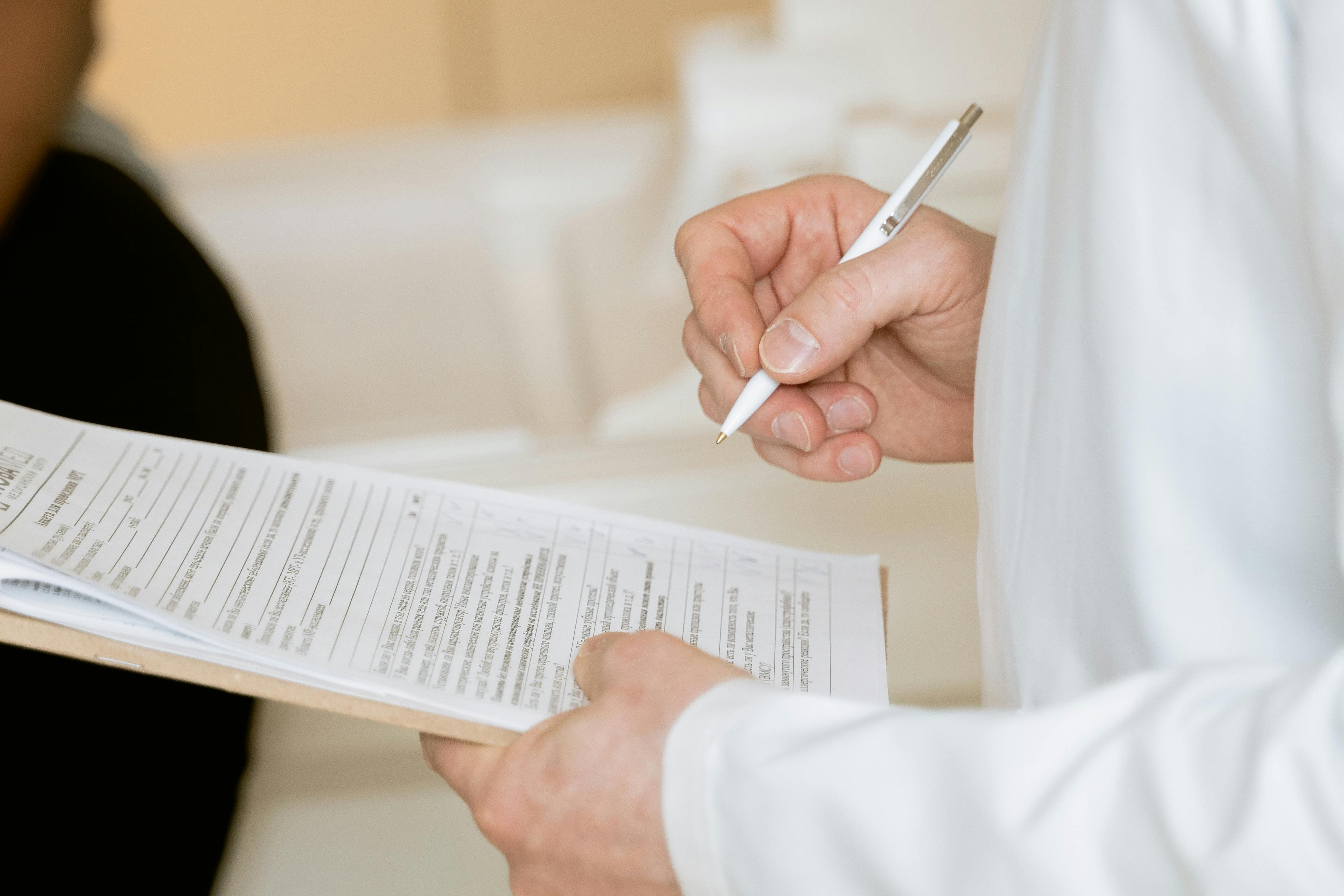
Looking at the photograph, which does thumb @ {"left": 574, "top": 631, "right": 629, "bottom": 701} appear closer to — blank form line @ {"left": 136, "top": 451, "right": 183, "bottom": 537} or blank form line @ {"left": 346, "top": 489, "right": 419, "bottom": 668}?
blank form line @ {"left": 346, "top": 489, "right": 419, "bottom": 668}

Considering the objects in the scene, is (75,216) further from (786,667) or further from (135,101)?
(135,101)

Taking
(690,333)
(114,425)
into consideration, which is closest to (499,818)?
(690,333)

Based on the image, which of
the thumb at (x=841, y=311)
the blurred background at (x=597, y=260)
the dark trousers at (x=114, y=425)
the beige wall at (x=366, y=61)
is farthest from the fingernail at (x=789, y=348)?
the beige wall at (x=366, y=61)

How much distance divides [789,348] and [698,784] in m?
0.29

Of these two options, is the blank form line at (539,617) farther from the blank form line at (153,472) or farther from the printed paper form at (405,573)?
the blank form line at (153,472)

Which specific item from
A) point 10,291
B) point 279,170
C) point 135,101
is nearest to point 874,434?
point 10,291

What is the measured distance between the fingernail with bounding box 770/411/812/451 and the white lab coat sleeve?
274 mm

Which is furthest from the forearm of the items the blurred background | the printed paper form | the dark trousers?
the printed paper form

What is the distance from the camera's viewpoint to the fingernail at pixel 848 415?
74cm

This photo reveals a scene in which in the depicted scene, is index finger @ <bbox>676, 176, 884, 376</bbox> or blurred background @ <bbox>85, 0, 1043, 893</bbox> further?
blurred background @ <bbox>85, 0, 1043, 893</bbox>

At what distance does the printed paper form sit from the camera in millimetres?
509

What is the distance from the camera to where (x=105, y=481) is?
22.5 inches

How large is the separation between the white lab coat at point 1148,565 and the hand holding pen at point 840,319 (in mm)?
150

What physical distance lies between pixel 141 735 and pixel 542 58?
229 centimetres
